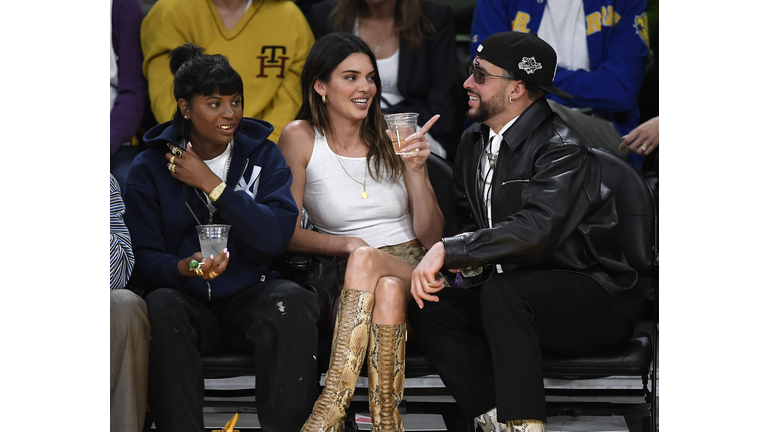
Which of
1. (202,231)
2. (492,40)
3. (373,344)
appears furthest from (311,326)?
(492,40)

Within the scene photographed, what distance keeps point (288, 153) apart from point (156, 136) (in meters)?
0.48

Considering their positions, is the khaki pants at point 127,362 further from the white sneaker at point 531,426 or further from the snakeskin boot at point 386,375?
the white sneaker at point 531,426

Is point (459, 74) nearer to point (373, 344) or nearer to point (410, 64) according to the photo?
point (410, 64)

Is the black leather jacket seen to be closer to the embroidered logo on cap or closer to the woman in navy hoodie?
the embroidered logo on cap

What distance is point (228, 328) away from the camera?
9.03 feet

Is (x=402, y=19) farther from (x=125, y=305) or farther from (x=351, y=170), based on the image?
(x=125, y=305)

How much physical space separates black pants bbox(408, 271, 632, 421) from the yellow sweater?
1433mm

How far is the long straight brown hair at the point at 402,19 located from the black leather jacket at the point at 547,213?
1.03 metres

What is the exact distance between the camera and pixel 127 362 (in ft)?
8.02

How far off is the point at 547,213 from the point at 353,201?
2.73ft

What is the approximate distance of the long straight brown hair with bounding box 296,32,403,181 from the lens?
3113 mm

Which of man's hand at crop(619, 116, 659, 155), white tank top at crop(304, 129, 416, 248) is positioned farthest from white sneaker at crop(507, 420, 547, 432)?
man's hand at crop(619, 116, 659, 155)

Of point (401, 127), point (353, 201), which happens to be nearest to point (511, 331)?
point (401, 127)
